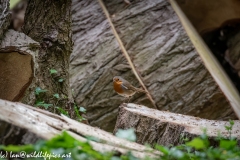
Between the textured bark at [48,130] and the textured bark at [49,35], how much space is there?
1.01m

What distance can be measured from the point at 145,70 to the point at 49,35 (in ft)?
3.66

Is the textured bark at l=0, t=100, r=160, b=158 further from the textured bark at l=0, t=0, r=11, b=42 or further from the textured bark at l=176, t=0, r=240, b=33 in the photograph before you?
the textured bark at l=176, t=0, r=240, b=33

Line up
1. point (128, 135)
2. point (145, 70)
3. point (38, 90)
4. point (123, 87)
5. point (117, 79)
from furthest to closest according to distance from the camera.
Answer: point (145, 70) → point (117, 79) → point (123, 87) → point (38, 90) → point (128, 135)

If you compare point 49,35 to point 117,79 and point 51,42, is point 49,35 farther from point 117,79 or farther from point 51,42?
point 117,79

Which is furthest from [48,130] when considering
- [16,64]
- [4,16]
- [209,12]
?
[209,12]

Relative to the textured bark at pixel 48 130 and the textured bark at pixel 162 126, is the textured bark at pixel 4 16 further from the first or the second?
the textured bark at pixel 162 126

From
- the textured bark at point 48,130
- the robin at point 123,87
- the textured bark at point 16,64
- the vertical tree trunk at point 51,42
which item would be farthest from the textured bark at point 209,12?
the textured bark at point 48,130

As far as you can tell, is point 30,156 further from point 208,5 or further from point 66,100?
point 208,5

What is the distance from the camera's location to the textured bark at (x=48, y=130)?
141 centimetres

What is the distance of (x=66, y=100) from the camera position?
Result: 2.98 metres

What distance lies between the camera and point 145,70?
12.0 ft

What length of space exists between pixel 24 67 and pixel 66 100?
70 cm

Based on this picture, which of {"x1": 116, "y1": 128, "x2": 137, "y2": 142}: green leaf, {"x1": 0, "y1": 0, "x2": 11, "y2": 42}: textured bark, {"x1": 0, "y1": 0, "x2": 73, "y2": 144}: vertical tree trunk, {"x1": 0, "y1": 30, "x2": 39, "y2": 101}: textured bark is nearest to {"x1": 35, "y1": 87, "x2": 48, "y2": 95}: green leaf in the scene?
{"x1": 0, "y1": 0, "x2": 73, "y2": 144}: vertical tree trunk

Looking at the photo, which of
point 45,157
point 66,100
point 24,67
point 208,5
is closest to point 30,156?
point 45,157
